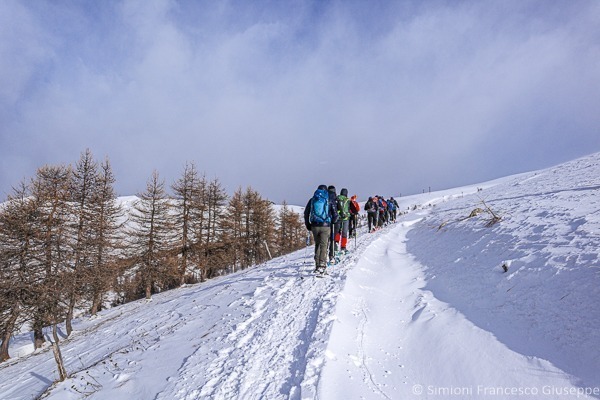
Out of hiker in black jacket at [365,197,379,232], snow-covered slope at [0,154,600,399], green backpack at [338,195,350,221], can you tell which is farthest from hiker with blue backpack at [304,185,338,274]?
hiker in black jacket at [365,197,379,232]

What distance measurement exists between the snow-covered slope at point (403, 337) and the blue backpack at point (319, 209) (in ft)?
5.28

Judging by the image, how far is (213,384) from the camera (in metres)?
3.47

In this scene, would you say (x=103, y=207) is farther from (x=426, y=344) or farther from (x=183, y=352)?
(x=426, y=344)

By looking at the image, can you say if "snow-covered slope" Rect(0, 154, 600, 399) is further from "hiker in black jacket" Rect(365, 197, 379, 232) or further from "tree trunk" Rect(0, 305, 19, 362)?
"hiker in black jacket" Rect(365, 197, 379, 232)

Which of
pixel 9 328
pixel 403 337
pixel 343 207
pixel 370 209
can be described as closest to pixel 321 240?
pixel 343 207

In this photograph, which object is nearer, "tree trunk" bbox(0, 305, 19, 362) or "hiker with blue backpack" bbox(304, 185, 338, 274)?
"hiker with blue backpack" bbox(304, 185, 338, 274)

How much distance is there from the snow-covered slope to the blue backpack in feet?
5.28

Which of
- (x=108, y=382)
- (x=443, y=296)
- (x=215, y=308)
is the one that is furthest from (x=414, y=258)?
(x=108, y=382)

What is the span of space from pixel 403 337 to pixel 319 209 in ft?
12.2

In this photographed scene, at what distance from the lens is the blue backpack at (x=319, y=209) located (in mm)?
7180

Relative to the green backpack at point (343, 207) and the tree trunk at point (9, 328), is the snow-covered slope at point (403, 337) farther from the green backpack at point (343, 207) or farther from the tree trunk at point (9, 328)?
the tree trunk at point (9, 328)

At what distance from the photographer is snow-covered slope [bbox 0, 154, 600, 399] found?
3.04 metres

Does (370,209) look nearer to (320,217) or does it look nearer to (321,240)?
(321,240)

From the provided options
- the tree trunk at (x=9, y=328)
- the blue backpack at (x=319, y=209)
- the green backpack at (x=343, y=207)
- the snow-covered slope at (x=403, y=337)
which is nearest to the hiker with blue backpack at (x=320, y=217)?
the blue backpack at (x=319, y=209)
